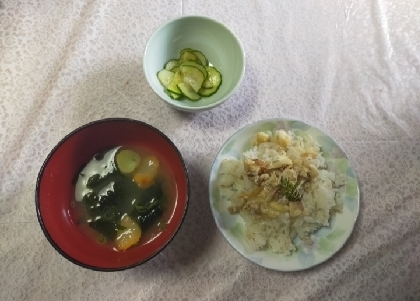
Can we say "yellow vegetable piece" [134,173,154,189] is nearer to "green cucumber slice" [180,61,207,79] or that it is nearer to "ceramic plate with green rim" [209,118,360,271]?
"ceramic plate with green rim" [209,118,360,271]

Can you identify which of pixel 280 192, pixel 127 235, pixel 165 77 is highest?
pixel 165 77

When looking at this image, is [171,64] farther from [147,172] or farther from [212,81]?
[147,172]

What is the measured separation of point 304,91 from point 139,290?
669 millimetres

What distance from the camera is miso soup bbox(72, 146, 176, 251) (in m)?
0.92

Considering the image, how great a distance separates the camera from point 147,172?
0.97m

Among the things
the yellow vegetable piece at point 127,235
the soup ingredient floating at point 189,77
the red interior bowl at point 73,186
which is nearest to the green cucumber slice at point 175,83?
the soup ingredient floating at point 189,77

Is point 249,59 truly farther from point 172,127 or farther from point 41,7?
point 41,7

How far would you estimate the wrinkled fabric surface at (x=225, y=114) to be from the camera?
3.14 ft

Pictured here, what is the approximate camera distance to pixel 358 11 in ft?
3.95

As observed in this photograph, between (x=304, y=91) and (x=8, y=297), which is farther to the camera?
(x=304, y=91)

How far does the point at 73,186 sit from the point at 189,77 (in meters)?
0.38

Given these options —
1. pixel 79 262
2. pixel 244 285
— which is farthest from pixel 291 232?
pixel 79 262

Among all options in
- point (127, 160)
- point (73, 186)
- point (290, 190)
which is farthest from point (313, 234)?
point (73, 186)

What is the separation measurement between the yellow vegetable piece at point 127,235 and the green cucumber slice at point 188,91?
33 centimetres
